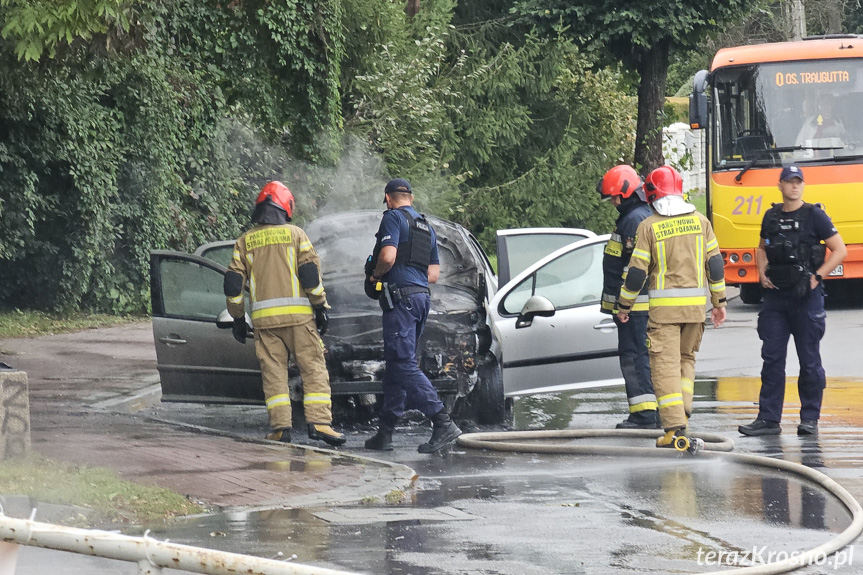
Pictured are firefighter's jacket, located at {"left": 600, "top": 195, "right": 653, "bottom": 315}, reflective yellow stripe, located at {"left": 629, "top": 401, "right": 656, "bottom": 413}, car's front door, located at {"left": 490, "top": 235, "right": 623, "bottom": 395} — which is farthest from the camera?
car's front door, located at {"left": 490, "top": 235, "right": 623, "bottom": 395}

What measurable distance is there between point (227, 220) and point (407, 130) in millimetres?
3998

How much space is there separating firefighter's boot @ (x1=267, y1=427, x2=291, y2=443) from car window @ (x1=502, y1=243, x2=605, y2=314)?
212 centimetres

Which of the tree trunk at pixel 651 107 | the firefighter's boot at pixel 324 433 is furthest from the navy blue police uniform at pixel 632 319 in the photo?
the tree trunk at pixel 651 107

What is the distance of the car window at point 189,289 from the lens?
9445mm

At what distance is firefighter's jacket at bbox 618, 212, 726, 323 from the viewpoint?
798 cm

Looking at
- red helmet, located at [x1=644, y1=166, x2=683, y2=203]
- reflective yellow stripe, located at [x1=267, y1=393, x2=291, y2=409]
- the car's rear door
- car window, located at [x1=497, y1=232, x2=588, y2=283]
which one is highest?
red helmet, located at [x1=644, y1=166, x2=683, y2=203]

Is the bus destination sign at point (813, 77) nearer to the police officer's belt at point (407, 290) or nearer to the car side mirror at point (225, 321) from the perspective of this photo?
the police officer's belt at point (407, 290)

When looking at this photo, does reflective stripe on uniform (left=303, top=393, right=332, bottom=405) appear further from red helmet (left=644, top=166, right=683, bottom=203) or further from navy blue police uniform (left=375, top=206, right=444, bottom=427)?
red helmet (left=644, top=166, right=683, bottom=203)

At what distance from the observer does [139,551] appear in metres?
3.01

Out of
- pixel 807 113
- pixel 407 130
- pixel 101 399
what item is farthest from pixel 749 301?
pixel 101 399

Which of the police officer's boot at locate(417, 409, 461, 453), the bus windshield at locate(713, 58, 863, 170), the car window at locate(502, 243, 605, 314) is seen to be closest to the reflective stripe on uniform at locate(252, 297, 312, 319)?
the police officer's boot at locate(417, 409, 461, 453)

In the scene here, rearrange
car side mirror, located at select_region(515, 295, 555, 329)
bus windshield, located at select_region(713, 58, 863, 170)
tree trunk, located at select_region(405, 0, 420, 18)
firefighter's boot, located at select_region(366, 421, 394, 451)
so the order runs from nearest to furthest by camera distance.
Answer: firefighter's boot, located at select_region(366, 421, 394, 451) < car side mirror, located at select_region(515, 295, 555, 329) < bus windshield, located at select_region(713, 58, 863, 170) < tree trunk, located at select_region(405, 0, 420, 18)

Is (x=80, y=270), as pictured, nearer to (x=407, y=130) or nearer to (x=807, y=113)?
(x=407, y=130)

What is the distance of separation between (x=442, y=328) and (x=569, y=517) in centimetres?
285
